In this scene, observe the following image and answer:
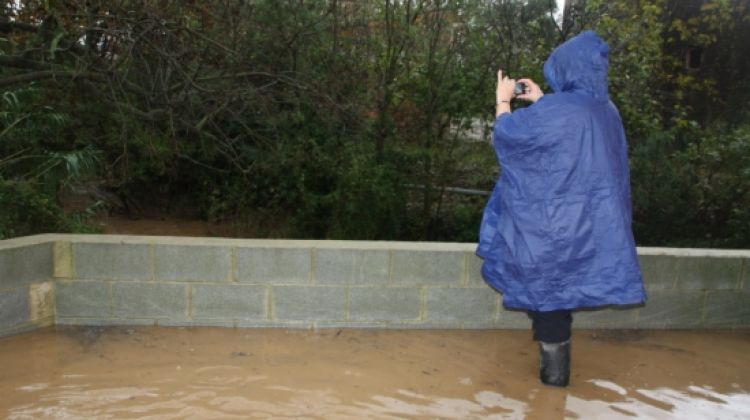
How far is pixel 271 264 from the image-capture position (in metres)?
4.16

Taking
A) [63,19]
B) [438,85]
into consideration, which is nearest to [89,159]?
[63,19]

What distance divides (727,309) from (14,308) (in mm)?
4692

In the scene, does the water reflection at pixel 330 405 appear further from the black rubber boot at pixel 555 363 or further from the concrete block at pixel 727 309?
the concrete block at pixel 727 309

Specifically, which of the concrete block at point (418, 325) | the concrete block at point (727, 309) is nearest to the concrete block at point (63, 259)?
the concrete block at point (418, 325)

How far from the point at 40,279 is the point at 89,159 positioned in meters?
2.18

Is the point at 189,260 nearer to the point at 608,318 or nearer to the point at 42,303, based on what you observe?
the point at 42,303

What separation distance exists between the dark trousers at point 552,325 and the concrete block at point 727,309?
5.52 feet

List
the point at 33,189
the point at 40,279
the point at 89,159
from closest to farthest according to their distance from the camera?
the point at 40,279
the point at 33,189
the point at 89,159

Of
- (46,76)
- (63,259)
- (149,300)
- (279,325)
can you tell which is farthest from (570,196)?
(46,76)

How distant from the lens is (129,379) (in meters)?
3.51

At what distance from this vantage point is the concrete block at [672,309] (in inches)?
176

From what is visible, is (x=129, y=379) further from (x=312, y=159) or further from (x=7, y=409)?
(x=312, y=159)

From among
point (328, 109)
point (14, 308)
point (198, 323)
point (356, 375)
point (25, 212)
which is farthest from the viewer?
point (328, 109)

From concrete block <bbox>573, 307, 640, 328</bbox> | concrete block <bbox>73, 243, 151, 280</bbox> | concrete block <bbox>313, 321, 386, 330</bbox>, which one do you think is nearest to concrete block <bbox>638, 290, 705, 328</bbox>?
concrete block <bbox>573, 307, 640, 328</bbox>
